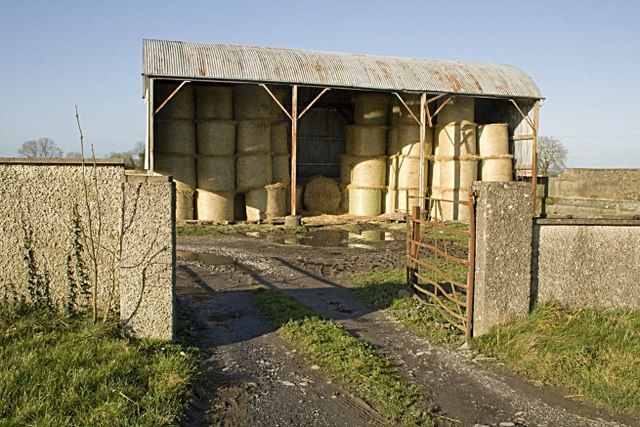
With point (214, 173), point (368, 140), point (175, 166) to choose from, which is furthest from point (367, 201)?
point (175, 166)

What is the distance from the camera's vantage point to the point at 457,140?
20.0m

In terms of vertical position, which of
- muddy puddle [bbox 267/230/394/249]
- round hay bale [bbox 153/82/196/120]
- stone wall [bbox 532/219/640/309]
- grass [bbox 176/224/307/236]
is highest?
round hay bale [bbox 153/82/196/120]

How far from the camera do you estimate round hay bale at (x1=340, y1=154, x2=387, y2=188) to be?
2041 cm

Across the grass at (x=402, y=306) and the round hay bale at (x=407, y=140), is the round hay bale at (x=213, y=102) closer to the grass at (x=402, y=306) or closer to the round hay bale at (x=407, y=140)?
the round hay bale at (x=407, y=140)

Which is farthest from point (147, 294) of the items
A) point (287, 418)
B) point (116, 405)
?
point (287, 418)

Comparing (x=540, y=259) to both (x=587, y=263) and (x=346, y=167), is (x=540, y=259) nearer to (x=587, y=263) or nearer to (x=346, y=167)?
(x=587, y=263)

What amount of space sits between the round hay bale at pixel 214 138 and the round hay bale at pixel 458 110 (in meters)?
7.69

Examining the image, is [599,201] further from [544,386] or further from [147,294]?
[147,294]

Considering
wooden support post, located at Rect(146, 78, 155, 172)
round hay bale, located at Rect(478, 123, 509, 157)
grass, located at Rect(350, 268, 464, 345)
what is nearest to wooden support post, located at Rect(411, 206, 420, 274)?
grass, located at Rect(350, 268, 464, 345)

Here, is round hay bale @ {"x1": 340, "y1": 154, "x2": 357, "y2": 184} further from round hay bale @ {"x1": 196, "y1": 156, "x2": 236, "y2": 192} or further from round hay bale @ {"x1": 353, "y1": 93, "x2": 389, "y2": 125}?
round hay bale @ {"x1": 196, "y1": 156, "x2": 236, "y2": 192}

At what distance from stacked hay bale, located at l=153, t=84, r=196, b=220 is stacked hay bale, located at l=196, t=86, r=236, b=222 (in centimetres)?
30

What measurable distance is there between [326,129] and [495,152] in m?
6.61

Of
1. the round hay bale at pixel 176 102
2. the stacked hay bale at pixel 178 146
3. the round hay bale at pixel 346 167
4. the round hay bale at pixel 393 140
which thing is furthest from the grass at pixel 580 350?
the round hay bale at pixel 346 167

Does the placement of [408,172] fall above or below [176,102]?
below
